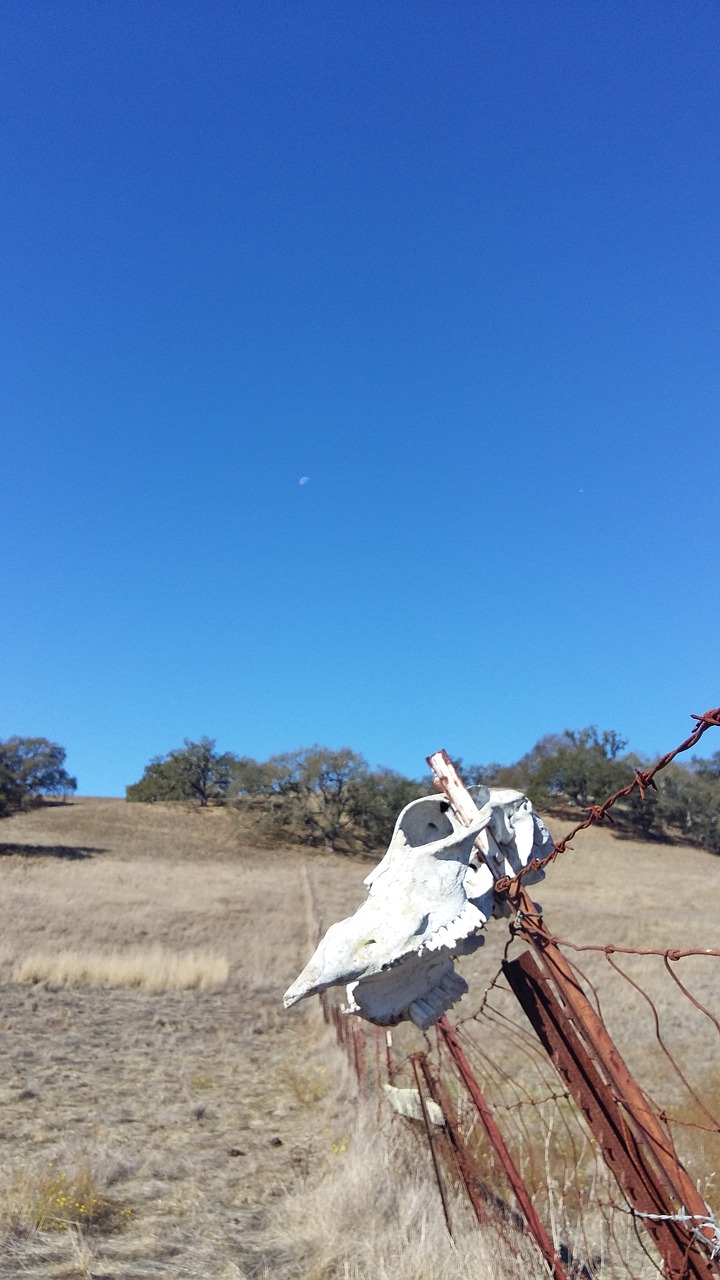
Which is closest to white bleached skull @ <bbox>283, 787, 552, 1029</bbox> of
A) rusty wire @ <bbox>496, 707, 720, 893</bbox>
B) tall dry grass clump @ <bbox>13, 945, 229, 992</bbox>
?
rusty wire @ <bbox>496, 707, 720, 893</bbox>

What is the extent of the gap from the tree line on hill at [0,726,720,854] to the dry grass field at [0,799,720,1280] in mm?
23526

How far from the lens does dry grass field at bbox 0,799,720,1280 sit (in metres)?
4.34

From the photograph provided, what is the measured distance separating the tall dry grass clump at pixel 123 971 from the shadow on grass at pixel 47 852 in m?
19.2

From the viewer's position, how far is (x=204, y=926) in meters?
19.2

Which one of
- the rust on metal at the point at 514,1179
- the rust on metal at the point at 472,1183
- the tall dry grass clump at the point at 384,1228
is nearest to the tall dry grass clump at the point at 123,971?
the tall dry grass clump at the point at 384,1228

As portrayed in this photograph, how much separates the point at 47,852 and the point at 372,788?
18.5m

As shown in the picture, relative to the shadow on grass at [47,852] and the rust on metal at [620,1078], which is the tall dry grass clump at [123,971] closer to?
the rust on metal at [620,1078]

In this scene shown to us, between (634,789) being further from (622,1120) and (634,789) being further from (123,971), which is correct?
(123,971)

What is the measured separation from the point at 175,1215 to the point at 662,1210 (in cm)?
367

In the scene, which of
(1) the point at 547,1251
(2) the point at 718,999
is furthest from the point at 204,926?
(1) the point at 547,1251

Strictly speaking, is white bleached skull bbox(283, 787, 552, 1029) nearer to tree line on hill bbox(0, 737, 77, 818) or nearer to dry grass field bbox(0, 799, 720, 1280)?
dry grass field bbox(0, 799, 720, 1280)

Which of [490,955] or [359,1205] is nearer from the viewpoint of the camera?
[359,1205]

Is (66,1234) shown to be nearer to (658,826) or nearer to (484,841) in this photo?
(484,841)

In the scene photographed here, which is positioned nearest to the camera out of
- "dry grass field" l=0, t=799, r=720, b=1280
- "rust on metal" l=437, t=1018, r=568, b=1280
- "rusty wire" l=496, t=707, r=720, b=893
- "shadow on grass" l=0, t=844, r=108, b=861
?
"rusty wire" l=496, t=707, r=720, b=893
